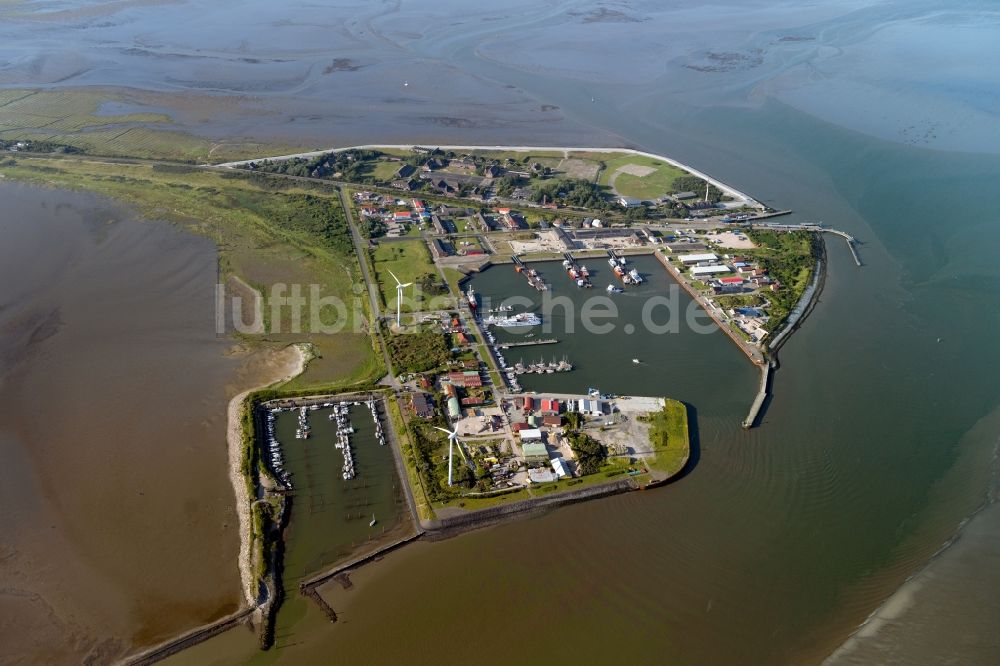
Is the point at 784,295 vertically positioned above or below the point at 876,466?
above

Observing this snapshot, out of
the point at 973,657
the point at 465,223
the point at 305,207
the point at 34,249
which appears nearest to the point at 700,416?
the point at 973,657

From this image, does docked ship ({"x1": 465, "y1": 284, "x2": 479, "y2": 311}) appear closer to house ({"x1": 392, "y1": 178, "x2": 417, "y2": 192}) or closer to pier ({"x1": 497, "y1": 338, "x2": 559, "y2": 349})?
pier ({"x1": 497, "y1": 338, "x2": 559, "y2": 349})

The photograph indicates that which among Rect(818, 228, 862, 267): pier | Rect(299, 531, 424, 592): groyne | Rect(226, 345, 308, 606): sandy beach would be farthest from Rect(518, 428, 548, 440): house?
Rect(818, 228, 862, 267): pier

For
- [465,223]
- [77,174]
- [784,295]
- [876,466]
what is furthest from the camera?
[77,174]

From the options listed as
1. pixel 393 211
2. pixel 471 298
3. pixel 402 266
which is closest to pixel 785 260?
pixel 471 298

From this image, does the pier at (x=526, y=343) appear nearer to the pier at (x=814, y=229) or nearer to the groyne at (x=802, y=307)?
the groyne at (x=802, y=307)

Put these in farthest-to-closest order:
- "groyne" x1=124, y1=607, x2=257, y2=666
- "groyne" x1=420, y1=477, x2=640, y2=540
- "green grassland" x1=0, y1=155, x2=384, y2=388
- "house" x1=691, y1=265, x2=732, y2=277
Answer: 1. "house" x1=691, y1=265, x2=732, y2=277
2. "green grassland" x1=0, y1=155, x2=384, y2=388
3. "groyne" x1=420, y1=477, x2=640, y2=540
4. "groyne" x1=124, y1=607, x2=257, y2=666

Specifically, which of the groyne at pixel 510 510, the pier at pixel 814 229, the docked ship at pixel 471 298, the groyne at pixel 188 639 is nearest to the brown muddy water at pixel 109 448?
the groyne at pixel 188 639

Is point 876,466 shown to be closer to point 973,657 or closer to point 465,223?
point 973,657
